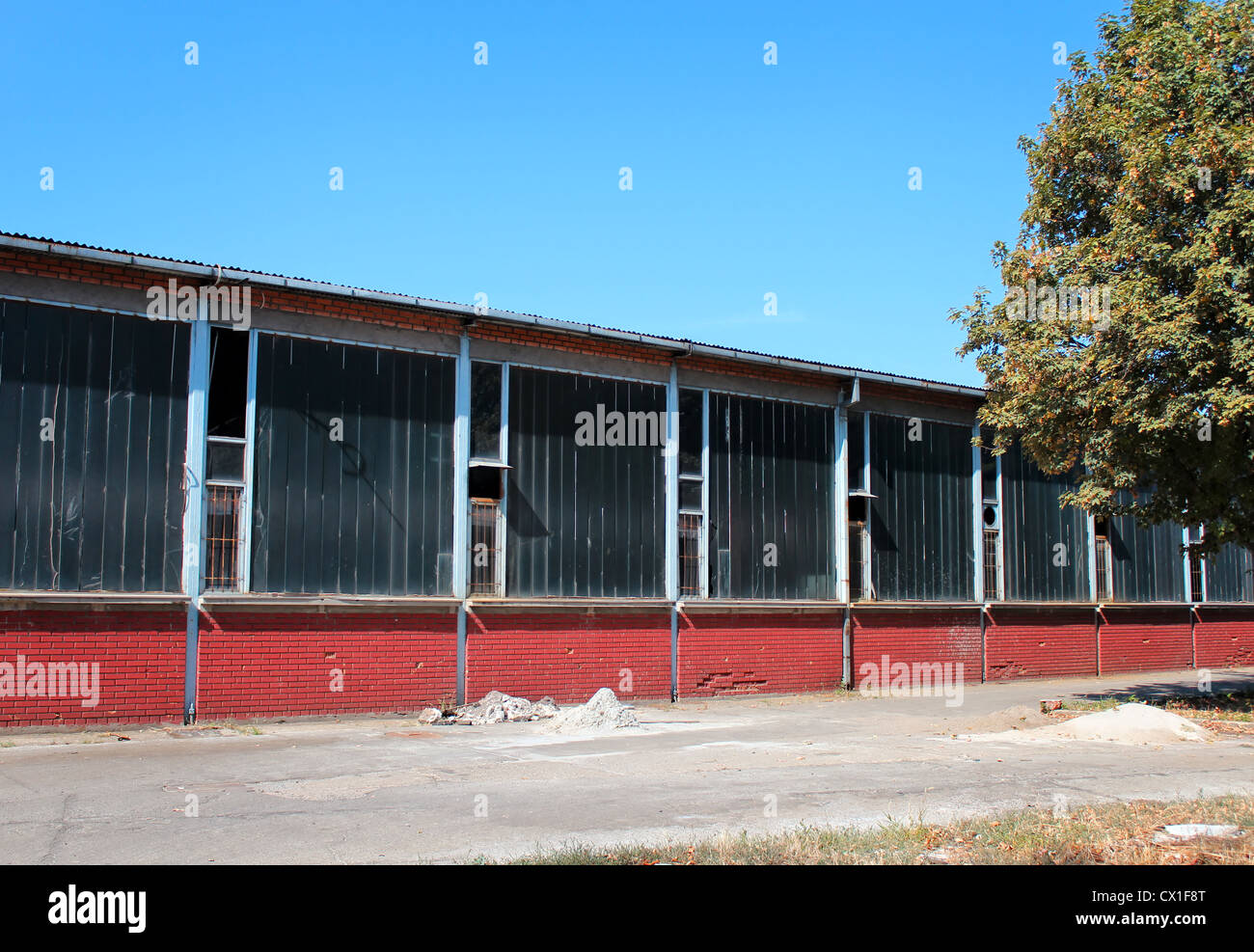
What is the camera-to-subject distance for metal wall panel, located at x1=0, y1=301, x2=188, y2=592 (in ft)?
41.4

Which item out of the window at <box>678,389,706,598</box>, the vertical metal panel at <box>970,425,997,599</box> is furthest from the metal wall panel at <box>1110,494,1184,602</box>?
the window at <box>678,389,706,598</box>

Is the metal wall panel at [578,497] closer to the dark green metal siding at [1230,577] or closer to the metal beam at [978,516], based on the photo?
the metal beam at [978,516]

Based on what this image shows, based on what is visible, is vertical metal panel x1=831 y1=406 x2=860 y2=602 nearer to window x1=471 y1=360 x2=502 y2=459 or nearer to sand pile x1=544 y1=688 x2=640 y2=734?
sand pile x1=544 y1=688 x2=640 y2=734

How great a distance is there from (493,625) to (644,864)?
10152mm

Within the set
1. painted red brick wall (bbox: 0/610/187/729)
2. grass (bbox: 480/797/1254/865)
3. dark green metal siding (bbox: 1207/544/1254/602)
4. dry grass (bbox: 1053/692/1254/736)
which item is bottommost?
dry grass (bbox: 1053/692/1254/736)

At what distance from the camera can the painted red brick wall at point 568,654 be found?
15.9 metres

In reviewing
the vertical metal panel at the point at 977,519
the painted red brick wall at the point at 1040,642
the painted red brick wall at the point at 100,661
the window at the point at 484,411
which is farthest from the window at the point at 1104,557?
the painted red brick wall at the point at 100,661

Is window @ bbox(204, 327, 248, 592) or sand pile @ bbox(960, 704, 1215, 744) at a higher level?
window @ bbox(204, 327, 248, 592)

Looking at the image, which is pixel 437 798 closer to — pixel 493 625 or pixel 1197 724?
pixel 493 625

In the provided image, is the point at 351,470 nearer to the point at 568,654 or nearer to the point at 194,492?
the point at 194,492

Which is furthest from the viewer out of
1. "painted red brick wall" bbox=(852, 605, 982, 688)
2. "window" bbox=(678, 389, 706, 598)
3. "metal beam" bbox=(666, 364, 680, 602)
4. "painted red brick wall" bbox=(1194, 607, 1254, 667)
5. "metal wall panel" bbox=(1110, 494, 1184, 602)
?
"painted red brick wall" bbox=(1194, 607, 1254, 667)

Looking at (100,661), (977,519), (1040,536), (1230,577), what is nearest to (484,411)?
(100,661)

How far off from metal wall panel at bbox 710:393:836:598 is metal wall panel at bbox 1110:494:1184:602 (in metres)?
9.50

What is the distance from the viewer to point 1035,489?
2408 centimetres
